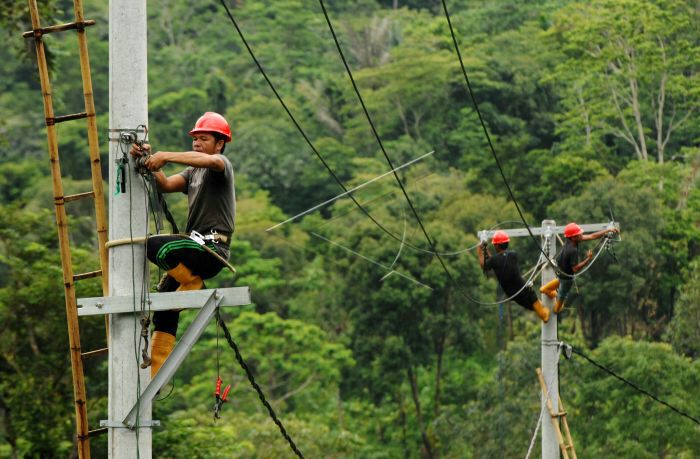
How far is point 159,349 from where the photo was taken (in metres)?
6.30

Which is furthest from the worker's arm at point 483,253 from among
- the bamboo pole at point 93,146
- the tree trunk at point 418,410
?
the tree trunk at point 418,410

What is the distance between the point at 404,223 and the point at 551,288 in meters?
13.4

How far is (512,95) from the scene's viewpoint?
173ft

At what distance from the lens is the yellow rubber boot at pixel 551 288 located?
1485 cm

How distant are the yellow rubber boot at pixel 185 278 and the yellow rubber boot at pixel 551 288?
8.70 m

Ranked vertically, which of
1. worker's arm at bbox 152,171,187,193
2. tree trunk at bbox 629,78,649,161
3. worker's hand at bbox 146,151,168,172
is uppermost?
tree trunk at bbox 629,78,649,161

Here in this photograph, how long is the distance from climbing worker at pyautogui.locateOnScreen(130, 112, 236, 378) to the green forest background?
1357cm

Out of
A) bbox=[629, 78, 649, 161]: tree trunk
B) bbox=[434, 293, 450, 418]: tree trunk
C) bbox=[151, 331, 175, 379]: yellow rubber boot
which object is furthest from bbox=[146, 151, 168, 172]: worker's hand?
bbox=[629, 78, 649, 161]: tree trunk

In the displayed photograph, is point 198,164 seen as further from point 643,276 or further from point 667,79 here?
point 667,79

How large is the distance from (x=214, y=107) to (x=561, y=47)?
14614mm

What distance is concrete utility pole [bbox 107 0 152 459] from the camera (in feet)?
19.7

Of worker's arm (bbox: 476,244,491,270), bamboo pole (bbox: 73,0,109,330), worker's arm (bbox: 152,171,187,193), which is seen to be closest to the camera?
bamboo pole (bbox: 73,0,109,330)

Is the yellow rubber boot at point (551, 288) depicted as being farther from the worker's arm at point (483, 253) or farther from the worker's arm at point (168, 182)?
the worker's arm at point (168, 182)

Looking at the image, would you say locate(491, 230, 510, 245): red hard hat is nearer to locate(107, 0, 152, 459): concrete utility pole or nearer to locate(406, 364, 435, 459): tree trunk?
locate(107, 0, 152, 459): concrete utility pole
